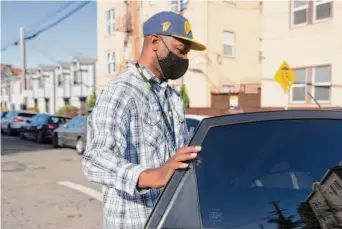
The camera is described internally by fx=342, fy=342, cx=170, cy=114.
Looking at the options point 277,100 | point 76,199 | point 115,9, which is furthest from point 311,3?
point 115,9

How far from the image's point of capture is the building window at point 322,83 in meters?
11.9

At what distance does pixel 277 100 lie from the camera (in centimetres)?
1360

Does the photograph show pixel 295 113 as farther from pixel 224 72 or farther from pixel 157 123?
pixel 224 72

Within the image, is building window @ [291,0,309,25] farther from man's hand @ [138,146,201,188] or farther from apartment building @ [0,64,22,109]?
apartment building @ [0,64,22,109]

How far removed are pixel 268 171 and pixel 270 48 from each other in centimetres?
1309

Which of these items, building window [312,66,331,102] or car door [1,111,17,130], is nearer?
building window [312,66,331,102]

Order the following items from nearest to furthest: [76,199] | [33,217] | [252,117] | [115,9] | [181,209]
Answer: [181,209] < [252,117] < [33,217] < [76,199] < [115,9]

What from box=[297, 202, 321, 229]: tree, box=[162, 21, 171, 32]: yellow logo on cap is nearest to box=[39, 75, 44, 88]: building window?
box=[162, 21, 171, 32]: yellow logo on cap

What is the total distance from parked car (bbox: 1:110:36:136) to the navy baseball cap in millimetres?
19017

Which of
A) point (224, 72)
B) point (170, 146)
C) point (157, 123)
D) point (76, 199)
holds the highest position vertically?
point (224, 72)

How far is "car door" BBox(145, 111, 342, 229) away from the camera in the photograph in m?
1.44

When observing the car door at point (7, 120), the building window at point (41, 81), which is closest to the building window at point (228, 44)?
the car door at point (7, 120)

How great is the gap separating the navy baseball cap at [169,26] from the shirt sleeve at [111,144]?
37 cm

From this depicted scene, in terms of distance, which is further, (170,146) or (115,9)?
(115,9)
